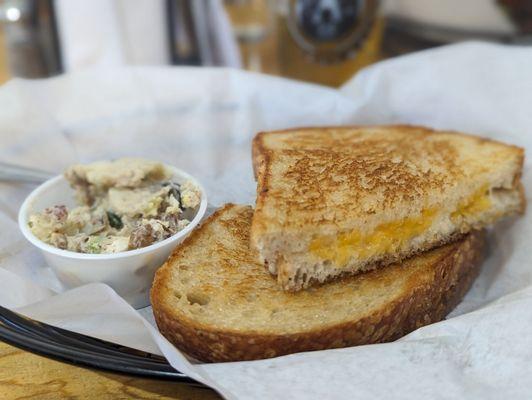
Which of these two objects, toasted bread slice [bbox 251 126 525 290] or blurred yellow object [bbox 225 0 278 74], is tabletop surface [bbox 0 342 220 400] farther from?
blurred yellow object [bbox 225 0 278 74]

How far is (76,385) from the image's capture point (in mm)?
875

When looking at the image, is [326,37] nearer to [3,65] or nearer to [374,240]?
[374,240]

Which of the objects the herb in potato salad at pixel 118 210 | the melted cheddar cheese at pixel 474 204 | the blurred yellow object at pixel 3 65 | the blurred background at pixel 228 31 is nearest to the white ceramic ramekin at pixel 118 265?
the herb in potato salad at pixel 118 210

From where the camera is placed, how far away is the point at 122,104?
4.80 feet

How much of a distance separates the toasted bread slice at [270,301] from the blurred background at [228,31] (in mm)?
928

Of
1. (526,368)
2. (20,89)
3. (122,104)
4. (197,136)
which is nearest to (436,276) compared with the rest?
(526,368)

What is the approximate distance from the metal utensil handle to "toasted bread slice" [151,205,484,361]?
0.42 metres

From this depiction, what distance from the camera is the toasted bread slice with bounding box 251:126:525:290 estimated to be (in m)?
0.92

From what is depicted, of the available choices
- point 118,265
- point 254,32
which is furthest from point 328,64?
point 118,265

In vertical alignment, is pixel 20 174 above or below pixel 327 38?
below

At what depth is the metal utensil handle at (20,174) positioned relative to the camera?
124 centimetres

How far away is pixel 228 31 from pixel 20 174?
0.96m

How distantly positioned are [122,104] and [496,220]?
89cm

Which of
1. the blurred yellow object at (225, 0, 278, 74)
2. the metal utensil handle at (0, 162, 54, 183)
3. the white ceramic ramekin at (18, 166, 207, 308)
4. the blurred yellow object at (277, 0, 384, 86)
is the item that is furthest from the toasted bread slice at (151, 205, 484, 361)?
the blurred yellow object at (225, 0, 278, 74)
